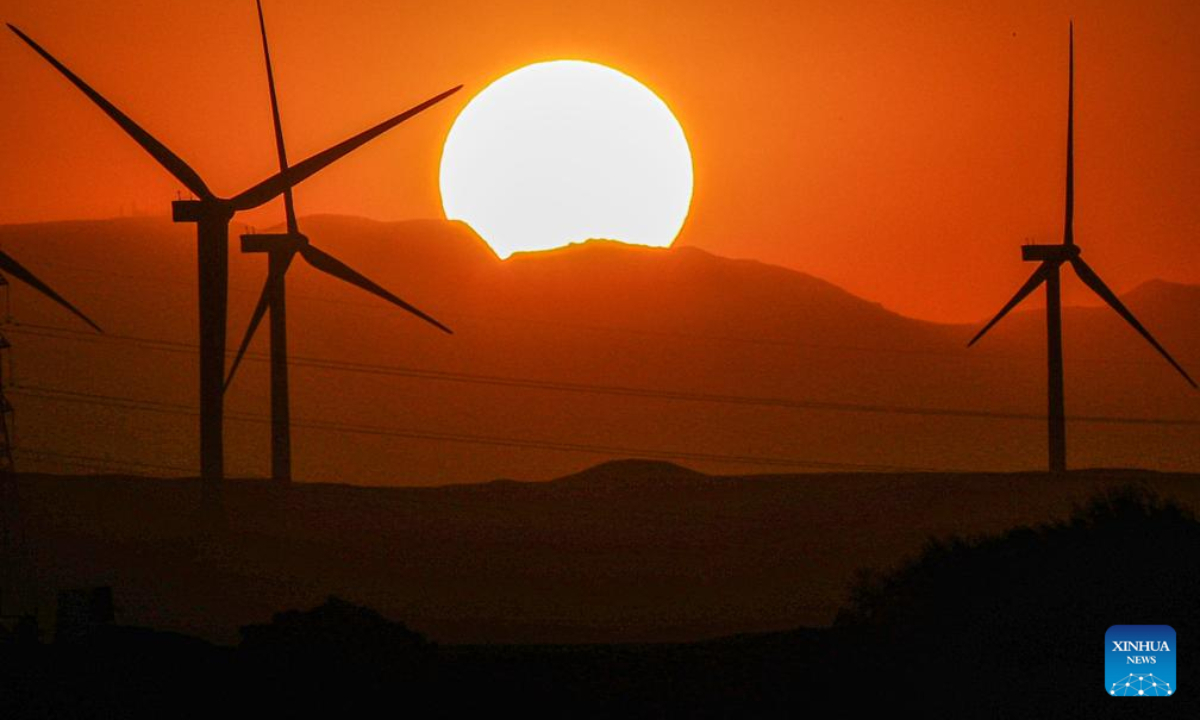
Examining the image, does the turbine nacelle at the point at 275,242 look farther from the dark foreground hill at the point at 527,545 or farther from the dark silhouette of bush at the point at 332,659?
the dark silhouette of bush at the point at 332,659

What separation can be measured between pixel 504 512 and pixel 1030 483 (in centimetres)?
3750

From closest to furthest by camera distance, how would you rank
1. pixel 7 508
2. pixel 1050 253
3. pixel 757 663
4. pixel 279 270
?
pixel 757 663, pixel 7 508, pixel 279 270, pixel 1050 253

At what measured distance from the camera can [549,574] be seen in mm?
117812

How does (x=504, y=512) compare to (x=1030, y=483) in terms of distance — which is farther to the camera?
(x=504, y=512)

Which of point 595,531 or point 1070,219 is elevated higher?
point 1070,219

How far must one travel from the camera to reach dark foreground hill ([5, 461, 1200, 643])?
10094 cm

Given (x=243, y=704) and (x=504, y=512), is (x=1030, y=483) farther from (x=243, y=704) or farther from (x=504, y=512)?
(x=243, y=704)

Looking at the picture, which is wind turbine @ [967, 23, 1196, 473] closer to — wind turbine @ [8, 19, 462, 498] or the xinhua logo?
wind turbine @ [8, 19, 462, 498]

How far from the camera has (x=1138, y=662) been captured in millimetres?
40719

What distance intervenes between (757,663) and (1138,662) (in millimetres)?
16564

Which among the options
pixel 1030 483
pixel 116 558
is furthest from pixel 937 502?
pixel 116 558

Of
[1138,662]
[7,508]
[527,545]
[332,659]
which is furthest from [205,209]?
[1138,662]

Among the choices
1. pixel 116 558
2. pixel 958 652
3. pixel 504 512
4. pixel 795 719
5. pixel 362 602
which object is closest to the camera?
pixel 795 719

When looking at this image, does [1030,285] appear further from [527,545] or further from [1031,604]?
[1031,604]
